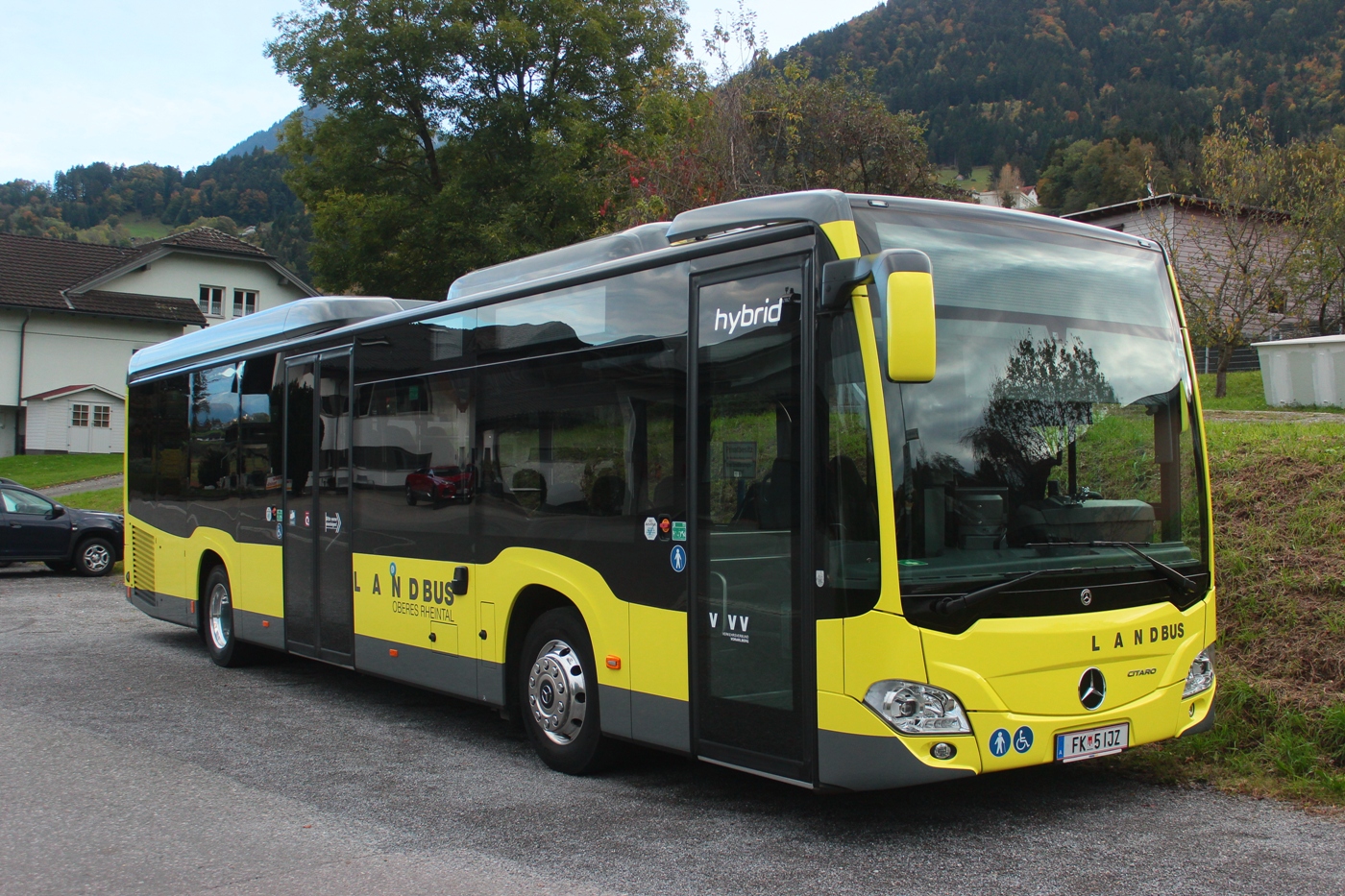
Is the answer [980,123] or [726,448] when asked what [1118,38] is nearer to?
[980,123]

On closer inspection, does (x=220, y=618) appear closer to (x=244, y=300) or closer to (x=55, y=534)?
(x=55, y=534)

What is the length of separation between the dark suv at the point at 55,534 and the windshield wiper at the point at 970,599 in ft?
62.1

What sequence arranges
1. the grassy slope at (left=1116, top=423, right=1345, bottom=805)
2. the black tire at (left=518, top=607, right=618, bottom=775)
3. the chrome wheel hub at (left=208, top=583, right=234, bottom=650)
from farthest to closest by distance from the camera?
the chrome wheel hub at (left=208, top=583, right=234, bottom=650)
the black tire at (left=518, top=607, right=618, bottom=775)
the grassy slope at (left=1116, top=423, right=1345, bottom=805)

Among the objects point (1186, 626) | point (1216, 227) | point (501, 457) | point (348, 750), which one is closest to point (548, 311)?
point (501, 457)

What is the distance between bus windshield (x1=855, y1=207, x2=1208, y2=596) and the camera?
5117 mm

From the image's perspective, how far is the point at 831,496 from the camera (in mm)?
5141

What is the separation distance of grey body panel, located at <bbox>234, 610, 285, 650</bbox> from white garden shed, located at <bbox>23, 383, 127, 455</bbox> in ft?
138

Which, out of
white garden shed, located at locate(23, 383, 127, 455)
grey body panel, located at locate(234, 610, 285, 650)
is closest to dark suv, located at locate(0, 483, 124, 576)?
grey body panel, located at locate(234, 610, 285, 650)

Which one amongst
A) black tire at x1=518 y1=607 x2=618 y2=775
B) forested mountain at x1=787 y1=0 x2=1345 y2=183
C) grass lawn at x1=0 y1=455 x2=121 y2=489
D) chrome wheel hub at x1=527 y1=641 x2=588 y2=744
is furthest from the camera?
forested mountain at x1=787 y1=0 x2=1345 y2=183

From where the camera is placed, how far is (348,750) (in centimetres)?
761

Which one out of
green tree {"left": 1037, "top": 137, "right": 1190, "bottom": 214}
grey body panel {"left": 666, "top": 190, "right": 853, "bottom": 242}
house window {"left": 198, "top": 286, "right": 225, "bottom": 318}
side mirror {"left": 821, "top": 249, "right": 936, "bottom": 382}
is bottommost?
side mirror {"left": 821, "top": 249, "right": 936, "bottom": 382}

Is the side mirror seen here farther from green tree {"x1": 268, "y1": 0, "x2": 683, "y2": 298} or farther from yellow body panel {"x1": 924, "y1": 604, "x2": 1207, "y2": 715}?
green tree {"x1": 268, "y1": 0, "x2": 683, "y2": 298}

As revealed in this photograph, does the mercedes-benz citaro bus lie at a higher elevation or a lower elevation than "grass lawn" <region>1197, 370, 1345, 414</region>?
lower

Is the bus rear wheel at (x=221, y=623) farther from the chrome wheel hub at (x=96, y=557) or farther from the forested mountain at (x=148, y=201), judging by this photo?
the forested mountain at (x=148, y=201)
